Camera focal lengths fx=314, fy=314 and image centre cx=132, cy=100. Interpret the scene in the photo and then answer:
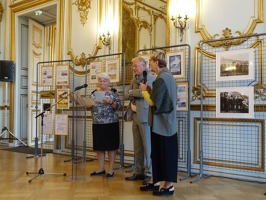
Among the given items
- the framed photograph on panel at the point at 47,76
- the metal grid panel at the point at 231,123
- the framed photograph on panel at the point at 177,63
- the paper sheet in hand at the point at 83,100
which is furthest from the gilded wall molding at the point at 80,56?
the metal grid panel at the point at 231,123

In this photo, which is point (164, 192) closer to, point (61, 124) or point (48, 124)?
point (61, 124)

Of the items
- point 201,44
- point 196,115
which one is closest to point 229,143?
point 196,115

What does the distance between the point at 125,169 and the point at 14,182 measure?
1.53 m

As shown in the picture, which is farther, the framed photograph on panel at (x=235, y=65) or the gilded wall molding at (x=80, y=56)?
the gilded wall molding at (x=80, y=56)

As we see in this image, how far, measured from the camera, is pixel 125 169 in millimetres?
4516

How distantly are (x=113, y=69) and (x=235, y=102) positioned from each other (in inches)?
79.9

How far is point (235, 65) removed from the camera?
3.66m

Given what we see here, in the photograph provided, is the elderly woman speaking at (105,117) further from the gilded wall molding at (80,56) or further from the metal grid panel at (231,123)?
the gilded wall molding at (80,56)

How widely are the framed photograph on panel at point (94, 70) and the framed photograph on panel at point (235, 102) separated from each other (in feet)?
6.90

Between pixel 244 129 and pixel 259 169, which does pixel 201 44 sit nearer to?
pixel 244 129

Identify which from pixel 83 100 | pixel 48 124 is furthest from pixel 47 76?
pixel 83 100

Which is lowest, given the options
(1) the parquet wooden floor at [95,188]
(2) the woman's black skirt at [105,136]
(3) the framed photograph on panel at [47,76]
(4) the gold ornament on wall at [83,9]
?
(1) the parquet wooden floor at [95,188]

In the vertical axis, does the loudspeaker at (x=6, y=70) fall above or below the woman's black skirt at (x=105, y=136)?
above

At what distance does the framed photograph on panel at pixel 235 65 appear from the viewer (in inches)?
140
